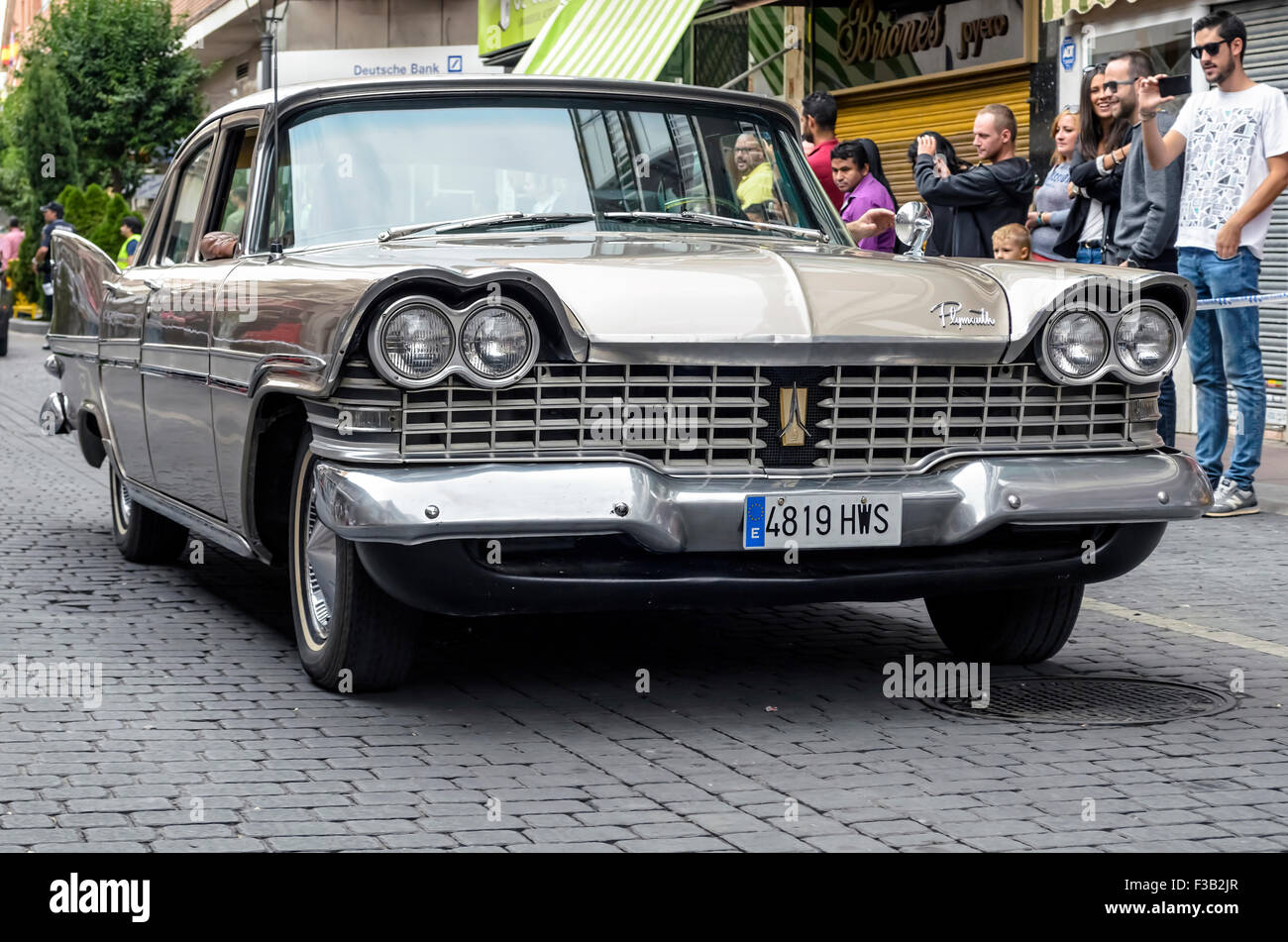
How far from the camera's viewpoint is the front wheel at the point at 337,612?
526 cm

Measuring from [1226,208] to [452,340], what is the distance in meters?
5.81

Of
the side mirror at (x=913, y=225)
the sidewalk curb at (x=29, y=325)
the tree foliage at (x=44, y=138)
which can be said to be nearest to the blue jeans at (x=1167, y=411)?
the side mirror at (x=913, y=225)

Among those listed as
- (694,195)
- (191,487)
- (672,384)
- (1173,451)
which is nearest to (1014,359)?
(1173,451)

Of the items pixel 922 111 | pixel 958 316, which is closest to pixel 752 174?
pixel 958 316

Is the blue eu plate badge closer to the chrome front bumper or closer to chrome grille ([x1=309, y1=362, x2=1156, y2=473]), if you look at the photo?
the chrome front bumper

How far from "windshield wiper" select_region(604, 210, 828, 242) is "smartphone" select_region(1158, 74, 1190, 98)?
8.84 m

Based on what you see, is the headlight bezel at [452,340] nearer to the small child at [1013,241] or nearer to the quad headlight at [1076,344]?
the quad headlight at [1076,344]

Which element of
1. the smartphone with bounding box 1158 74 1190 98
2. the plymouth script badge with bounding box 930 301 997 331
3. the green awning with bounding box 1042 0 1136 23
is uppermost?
the green awning with bounding box 1042 0 1136 23

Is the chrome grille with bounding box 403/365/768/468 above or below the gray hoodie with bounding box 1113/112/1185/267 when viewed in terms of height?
below

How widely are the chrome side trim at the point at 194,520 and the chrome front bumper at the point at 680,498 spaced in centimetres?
100

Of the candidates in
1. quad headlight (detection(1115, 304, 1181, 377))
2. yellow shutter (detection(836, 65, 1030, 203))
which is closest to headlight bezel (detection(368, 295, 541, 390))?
quad headlight (detection(1115, 304, 1181, 377))

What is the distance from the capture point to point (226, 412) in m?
5.95

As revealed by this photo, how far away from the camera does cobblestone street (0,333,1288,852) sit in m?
4.24
